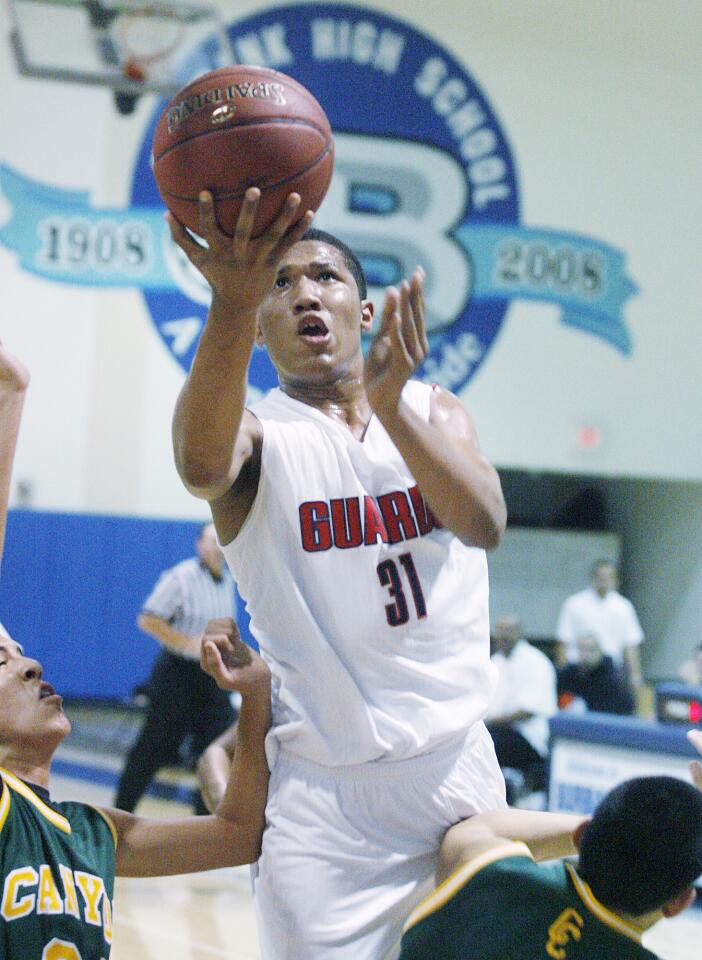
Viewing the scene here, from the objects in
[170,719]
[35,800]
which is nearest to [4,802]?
[35,800]

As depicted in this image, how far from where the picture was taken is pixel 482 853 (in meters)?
2.25

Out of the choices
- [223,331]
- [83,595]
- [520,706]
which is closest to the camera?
[223,331]

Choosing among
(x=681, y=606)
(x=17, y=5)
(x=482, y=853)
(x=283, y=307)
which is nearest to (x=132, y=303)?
(x=17, y=5)

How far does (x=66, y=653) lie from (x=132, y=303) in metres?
3.16

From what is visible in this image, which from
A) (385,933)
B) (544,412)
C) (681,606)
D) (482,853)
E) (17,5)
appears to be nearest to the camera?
(482,853)

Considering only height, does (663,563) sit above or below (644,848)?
below

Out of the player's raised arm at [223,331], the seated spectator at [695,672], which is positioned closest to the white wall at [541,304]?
the seated spectator at [695,672]

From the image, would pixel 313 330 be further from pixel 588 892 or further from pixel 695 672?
pixel 695 672

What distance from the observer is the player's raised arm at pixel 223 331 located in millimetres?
2125

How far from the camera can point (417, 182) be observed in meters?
12.9

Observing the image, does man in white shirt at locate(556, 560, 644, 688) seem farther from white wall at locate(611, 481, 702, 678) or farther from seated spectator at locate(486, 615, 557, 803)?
seated spectator at locate(486, 615, 557, 803)

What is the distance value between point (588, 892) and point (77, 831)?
1.05m

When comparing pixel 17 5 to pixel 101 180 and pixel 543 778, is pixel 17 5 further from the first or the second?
pixel 543 778

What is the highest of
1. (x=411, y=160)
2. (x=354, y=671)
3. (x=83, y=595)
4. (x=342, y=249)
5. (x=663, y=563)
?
(x=411, y=160)
